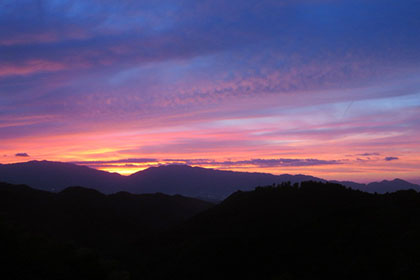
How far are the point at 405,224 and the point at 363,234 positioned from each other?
5605 mm

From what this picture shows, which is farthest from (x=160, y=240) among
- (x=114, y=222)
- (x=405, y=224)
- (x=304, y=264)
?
(x=405, y=224)

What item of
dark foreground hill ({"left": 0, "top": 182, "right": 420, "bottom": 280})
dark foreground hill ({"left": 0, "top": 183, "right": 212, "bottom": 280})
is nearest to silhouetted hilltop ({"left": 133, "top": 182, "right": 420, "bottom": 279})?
dark foreground hill ({"left": 0, "top": 182, "right": 420, "bottom": 280})

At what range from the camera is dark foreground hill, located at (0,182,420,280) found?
3186cm

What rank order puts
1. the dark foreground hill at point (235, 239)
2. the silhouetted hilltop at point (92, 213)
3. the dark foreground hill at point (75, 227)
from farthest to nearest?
1. the silhouetted hilltop at point (92, 213)
2. the dark foreground hill at point (235, 239)
3. the dark foreground hill at point (75, 227)

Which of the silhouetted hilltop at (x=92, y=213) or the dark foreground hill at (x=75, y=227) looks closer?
the dark foreground hill at (x=75, y=227)

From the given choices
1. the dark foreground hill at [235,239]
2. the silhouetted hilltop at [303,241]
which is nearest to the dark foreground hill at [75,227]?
the dark foreground hill at [235,239]

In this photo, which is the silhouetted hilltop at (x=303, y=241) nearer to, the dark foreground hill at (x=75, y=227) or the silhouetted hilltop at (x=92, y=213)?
the dark foreground hill at (x=75, y=227)

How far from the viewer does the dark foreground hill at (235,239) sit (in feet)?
105

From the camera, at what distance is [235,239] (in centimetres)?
5447

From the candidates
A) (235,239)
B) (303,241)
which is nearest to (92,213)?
(235,239)

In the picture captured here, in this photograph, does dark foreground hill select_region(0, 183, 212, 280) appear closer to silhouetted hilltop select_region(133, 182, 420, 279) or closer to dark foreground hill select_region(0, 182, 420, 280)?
dark foreground hill select_region(0, 182, 420, 280)

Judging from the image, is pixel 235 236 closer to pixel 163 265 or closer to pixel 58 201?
pixel 163 265

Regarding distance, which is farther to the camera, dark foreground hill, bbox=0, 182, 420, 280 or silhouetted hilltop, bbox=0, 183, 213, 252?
silhouetted hilltop, bbox=0, 183, 213, 252

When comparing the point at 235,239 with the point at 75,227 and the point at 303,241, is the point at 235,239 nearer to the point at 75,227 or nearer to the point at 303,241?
the point at 303,241
